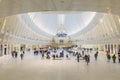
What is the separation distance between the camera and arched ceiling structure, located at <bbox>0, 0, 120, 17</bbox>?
14.7 m

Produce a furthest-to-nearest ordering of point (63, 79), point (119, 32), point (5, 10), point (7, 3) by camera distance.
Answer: point (119, 32), point (5, 10), point (7, 3), point (63, 79)

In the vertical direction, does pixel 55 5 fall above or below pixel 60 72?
above

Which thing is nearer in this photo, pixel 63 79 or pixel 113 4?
pixel 63 79

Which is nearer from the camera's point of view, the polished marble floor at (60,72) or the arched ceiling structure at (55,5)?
the polished marble floor at (60,72)

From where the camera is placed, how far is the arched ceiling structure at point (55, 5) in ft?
48.2

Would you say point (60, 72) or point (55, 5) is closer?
point (60, 72)

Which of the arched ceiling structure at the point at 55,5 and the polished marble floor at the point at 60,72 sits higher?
the arched ceiling structure at the point at 55,5

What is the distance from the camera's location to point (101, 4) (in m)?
15.4

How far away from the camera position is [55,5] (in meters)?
15.8

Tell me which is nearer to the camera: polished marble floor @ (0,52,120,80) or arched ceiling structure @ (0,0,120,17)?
polished marble floor @ (0,52,120,80)

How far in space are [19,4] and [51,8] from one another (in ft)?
7.76

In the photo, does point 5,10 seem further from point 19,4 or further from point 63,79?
point 63,79

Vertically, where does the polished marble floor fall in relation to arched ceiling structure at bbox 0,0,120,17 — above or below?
below

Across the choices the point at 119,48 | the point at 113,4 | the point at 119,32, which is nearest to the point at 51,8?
the point at 113,4
